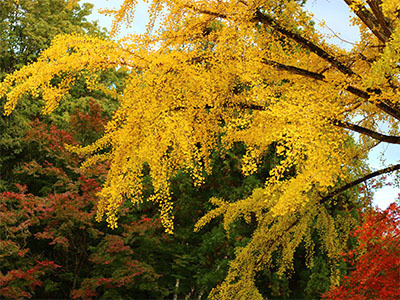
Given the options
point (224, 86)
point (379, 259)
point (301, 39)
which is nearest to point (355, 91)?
point (301, 39)

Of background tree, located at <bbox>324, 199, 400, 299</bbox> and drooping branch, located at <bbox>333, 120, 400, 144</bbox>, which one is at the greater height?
drooping branch, located at <bbox>333, 120, 400, 144</bbox>

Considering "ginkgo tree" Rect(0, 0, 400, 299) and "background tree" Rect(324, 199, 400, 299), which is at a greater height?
"ginkgo tree" Rect(0, 0, 400, 299)

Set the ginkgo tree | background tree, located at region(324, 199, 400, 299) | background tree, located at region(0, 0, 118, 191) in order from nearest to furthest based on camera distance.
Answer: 1. the ginkgo tree
2. background tree, located at region(324, 199, 400, 299)
3. background tree, located at region(0, 0, 118, 191)

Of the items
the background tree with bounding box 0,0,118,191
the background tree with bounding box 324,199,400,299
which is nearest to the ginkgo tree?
the background tree with bounding box 324,199,400,299

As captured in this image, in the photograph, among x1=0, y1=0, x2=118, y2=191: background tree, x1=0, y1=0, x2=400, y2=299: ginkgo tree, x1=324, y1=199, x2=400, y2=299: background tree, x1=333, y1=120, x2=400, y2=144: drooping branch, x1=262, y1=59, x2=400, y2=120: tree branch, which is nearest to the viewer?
x1=0, y1=0, x2=400, y2=299: ginkgo tree

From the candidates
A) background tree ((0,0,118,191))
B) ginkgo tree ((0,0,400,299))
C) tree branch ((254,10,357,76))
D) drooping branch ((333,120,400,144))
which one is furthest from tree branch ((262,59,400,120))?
background tree ((0,0,118,191))

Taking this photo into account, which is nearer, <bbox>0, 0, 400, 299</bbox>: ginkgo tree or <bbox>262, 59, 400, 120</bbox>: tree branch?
<bbox>0, 0, 400, 299</bbox>: ginkgo tree

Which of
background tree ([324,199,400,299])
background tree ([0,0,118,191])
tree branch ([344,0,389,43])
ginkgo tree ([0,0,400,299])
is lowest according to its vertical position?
background tree ([324,199,400,299])

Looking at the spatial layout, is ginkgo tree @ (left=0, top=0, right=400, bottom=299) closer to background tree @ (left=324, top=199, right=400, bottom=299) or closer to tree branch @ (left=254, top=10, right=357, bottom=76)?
tree branch @ (left=254, top=10, right=357, bottom=76)

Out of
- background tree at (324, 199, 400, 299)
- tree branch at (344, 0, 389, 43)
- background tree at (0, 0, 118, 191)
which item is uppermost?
background tree at (0, 0, 118, 191)

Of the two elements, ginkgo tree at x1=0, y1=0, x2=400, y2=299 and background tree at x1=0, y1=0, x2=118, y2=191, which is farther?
background tree at x1=0, y1=0, x2=118, y2=191

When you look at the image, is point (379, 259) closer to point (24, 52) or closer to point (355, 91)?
point (355, 91)

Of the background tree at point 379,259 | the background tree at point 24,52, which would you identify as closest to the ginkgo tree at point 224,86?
the background tree at point 379,259

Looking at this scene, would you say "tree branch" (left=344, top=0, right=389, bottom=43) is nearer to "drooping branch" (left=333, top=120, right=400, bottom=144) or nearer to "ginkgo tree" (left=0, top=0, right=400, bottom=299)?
"ginkgo tree" (left=0, top=0, right=400, bottom=299)
